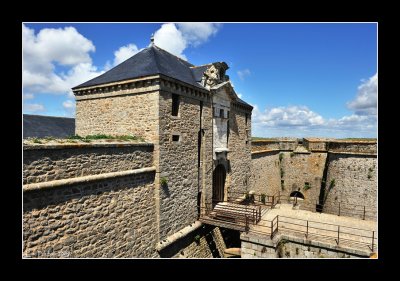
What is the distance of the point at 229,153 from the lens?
50.5 ft

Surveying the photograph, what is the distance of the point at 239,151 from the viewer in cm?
1667

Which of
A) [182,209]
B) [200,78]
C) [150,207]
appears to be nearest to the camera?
[150,207]

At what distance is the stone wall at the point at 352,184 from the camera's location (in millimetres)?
16312

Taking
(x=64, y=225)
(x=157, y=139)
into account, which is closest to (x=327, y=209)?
(x=157, y=139)

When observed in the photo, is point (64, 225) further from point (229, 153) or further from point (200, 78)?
point (229, 153)

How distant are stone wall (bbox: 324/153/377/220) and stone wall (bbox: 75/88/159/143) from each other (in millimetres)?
13405

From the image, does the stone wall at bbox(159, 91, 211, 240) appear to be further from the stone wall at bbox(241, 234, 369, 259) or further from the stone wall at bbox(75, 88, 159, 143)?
the stone wall at bbox(241, 234, 369, 259)

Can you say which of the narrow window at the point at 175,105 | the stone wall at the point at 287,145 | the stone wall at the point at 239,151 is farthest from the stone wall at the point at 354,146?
the narrow window at the point at 175,105

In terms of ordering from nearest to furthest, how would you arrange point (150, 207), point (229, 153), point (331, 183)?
point (150, 207) < point (229, 153) < point (331, 183)

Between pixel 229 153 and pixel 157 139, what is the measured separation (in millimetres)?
6728

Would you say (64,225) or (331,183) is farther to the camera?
(331,183)

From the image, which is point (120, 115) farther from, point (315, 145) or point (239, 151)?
point (315, 145)

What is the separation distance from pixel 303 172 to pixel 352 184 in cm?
395

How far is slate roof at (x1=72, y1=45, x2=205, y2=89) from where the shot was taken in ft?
34.1
